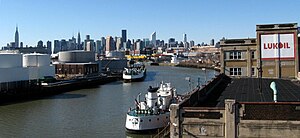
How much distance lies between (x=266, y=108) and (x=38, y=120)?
1004 inches

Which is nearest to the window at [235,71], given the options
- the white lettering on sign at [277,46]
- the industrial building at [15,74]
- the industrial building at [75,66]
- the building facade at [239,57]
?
the building facade at [239,57]

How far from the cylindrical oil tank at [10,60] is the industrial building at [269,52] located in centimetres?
3261

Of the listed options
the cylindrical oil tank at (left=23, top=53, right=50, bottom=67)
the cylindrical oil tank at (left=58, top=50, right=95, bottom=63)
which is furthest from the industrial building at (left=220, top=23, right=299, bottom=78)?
the cylindrical oil tank at (left=58, top=50, right=95, bottom=63)

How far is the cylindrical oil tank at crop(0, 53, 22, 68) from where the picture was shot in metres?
51.8

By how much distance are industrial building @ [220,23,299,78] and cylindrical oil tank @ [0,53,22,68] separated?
32610 mm

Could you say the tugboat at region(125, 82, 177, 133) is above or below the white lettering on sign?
below

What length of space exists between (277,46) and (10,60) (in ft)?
127

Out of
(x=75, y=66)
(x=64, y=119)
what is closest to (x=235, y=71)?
(x=64, y=119)

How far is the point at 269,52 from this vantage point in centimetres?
3494

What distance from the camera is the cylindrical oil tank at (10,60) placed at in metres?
51.8

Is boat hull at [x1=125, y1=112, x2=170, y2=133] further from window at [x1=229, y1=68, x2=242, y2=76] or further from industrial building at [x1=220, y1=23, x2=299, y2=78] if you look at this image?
window at [x1=229, y1=68, x2=242, y2=76]

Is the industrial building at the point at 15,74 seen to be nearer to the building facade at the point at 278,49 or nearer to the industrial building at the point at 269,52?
the industrial building at the point at 269,52

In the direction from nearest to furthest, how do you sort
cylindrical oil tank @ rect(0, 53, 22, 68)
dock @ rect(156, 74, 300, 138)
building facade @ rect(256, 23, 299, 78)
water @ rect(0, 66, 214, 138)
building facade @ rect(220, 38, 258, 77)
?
dock @ rect(156, 74, 300, 138) → water @ rect(0, 66, 214, 138) → building facade @ rect(256, 23, 299, 78) → building facade @ rect(220, 38, 258, 77) → cylindrical oil tank @ rect(0, 53, 22, 68)

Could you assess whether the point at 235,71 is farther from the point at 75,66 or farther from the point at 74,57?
the point at 74,57
